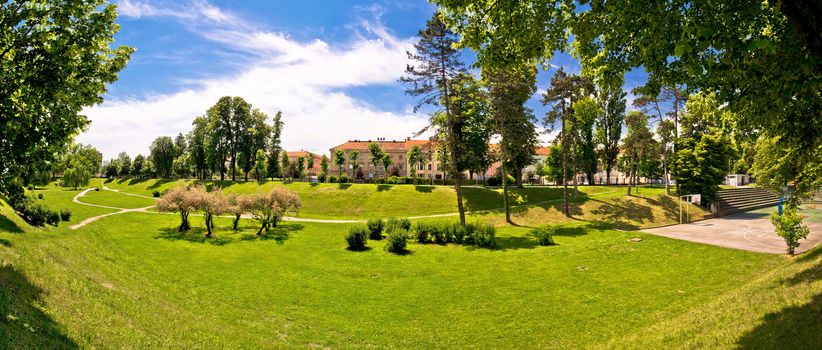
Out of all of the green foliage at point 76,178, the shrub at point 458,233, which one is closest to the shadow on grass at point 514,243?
the shrub at point 458,233

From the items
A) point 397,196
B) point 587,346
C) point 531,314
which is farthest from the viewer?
point 397,196

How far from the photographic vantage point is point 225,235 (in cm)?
3309

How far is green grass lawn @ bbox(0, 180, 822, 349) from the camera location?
9289mm

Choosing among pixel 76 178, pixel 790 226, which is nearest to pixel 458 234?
pixel 790 226

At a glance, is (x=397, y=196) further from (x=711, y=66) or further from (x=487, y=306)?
(x=711, y=66)

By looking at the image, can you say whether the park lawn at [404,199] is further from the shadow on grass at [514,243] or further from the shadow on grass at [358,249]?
the shadow on grass at [358,249]

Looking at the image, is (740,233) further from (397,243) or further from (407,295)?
(407,295)

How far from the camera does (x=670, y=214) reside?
34.2m

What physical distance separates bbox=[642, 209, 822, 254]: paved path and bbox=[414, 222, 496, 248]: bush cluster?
11.9 meters

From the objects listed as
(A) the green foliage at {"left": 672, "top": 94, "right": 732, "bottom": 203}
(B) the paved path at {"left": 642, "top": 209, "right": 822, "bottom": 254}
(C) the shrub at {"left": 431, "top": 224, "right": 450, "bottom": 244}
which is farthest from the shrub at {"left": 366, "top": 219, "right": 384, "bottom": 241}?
(A) the green foliage at {"left": 672, "top": 94, "right": 732, "bottom": 203}

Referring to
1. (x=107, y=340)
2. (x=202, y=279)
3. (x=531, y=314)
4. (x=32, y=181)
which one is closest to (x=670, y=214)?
(x=531, y=314)

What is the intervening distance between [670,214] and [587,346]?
29.3m

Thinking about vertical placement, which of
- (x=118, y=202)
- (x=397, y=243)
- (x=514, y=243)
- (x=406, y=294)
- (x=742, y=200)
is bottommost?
(x=406, y=294)

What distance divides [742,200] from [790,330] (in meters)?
45.8
